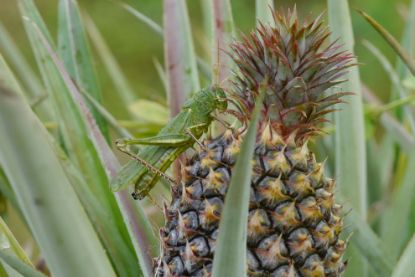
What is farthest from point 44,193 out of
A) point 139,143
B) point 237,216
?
point 139,143

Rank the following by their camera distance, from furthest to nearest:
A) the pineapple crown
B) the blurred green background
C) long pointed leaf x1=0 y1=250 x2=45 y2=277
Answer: the blurred green background
the pineapple crown
long pointed leaf x1=0 y1=250 x2=45 y2=277

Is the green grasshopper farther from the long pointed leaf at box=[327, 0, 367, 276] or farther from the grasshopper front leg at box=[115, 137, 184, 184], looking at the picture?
the long pointed leaf at box=[327, 0, 367, 276]

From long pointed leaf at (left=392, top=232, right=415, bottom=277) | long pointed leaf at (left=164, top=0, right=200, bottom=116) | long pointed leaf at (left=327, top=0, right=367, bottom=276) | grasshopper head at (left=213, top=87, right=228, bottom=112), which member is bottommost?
long pointed leaf at (left=392, top=232, right=415, bottom=277)

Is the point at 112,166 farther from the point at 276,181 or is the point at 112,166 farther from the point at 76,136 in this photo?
the point at 276,181

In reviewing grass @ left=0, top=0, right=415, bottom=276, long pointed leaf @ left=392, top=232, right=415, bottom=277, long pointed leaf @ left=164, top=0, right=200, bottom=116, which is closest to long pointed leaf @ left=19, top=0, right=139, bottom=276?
grass @ left=0, top=0, right=415, bottom=276

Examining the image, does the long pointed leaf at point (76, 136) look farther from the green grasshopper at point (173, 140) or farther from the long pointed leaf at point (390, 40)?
the long pointed leaf at point (390, 40)

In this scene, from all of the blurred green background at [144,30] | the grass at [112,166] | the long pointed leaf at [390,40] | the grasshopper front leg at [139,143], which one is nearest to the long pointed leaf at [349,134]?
the grass at [112,166]

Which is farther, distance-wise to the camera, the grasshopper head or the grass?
the grasshopper head

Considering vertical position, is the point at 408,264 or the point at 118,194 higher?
the point at 118,194
